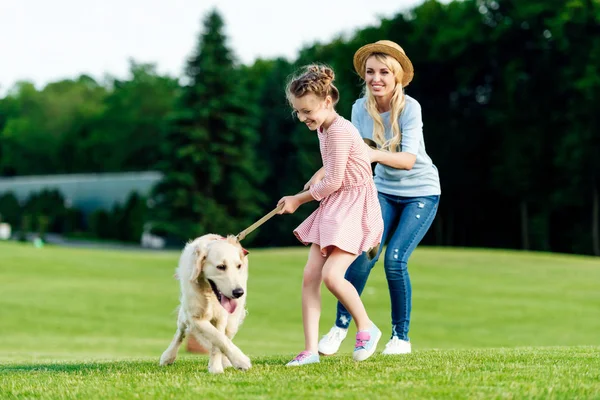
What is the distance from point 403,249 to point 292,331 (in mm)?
12669

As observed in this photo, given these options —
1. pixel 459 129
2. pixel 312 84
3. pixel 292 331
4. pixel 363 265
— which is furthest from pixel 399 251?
pixel 459 129

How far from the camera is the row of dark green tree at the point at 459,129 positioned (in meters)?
46.9

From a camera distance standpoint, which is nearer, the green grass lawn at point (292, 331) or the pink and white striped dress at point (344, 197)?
the green grass lawn at point (292, 331)

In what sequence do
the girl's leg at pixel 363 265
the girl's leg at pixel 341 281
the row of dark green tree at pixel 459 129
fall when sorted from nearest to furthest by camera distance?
the girl's leg at pixel 341 281 < the girl's leg at pixel 363 265 < the row of dark green tree at pixel 459 129

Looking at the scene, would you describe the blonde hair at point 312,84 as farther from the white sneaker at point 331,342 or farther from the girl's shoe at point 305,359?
the white sneaker at point 331,342

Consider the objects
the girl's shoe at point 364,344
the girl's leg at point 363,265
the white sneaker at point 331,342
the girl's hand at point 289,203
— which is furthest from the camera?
the girl's leg at point 363,265

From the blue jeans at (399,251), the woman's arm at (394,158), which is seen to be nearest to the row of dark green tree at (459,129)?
the blue jeans at (399,251)

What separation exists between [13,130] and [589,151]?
3026 inches

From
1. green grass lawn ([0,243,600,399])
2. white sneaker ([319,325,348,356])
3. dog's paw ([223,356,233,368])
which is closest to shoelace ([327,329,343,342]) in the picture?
white sneaker ([319,325,348,356])

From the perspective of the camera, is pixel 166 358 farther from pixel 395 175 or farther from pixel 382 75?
pixel 382 75

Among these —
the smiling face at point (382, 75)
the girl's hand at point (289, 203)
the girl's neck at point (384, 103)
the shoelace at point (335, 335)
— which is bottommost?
the shoelace at point (335, 335)

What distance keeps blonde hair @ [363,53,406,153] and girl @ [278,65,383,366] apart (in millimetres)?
641

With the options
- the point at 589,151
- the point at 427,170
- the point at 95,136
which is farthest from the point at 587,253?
the point at 95,136

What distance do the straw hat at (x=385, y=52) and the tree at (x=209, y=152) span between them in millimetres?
47293
